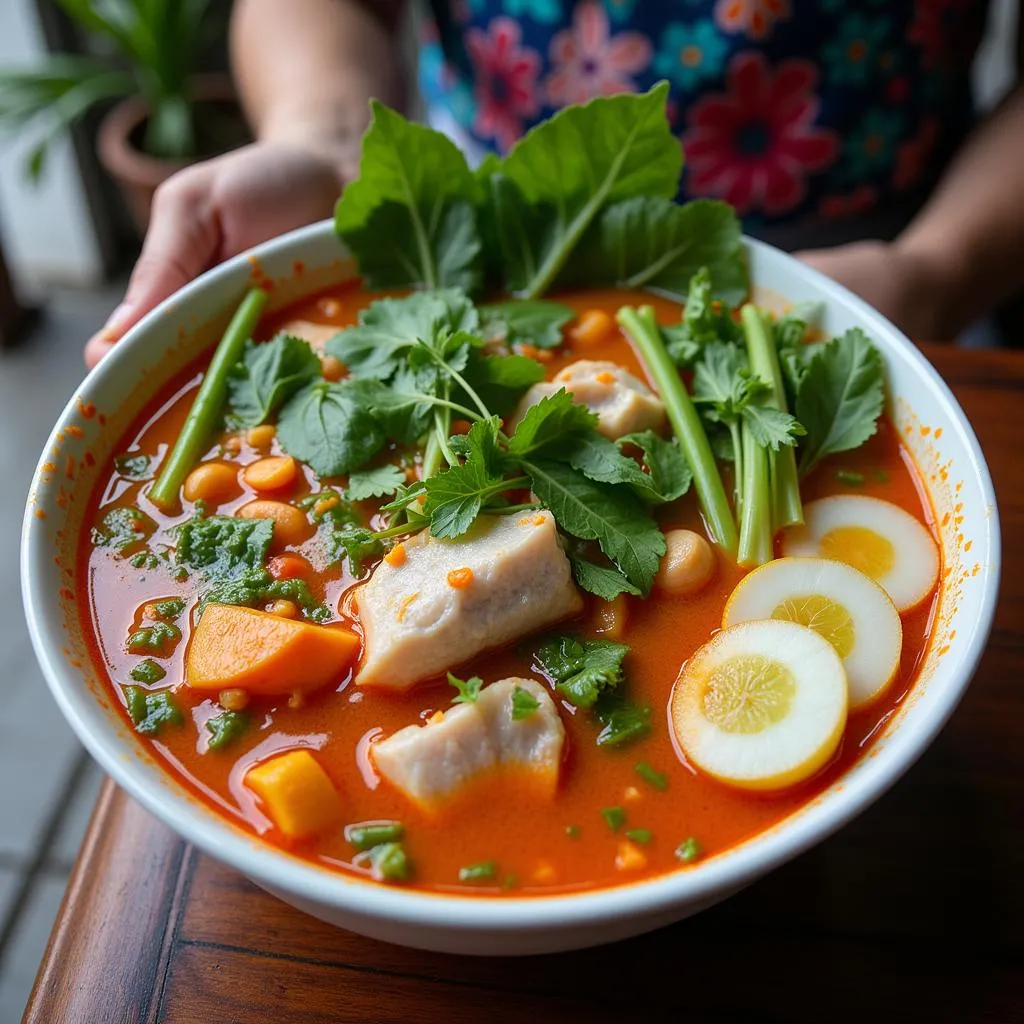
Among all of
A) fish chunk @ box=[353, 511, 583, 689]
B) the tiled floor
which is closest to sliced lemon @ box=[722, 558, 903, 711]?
fish chunk @ box=[353, 511, 583, 689]

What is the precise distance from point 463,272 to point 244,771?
1005 millimetres

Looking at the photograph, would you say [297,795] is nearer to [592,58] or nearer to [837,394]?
[837,394]

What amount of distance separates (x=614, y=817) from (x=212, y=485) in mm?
771

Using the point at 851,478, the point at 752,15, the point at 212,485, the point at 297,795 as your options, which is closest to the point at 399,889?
the point at 297,795

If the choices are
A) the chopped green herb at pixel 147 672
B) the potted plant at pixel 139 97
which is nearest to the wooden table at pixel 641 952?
the chopped green herb at pixel 147 672

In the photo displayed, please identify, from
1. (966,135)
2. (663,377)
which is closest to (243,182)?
(663,377)

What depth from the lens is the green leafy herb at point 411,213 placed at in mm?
1835

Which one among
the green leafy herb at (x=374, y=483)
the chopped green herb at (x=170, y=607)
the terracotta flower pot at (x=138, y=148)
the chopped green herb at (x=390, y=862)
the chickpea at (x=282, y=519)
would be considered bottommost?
the terracotta flower pot at (x=138, y=148)

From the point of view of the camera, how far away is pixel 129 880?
1402 mm

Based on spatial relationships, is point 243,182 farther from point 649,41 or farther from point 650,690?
point 650,690

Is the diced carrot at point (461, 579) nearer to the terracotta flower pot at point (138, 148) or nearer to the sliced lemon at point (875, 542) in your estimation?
the sliced lemon at point (875, 542)

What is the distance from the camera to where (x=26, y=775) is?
9.82 feet

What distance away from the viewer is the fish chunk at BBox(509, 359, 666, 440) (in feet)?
5.34

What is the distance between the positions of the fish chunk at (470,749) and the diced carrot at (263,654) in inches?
5.1
